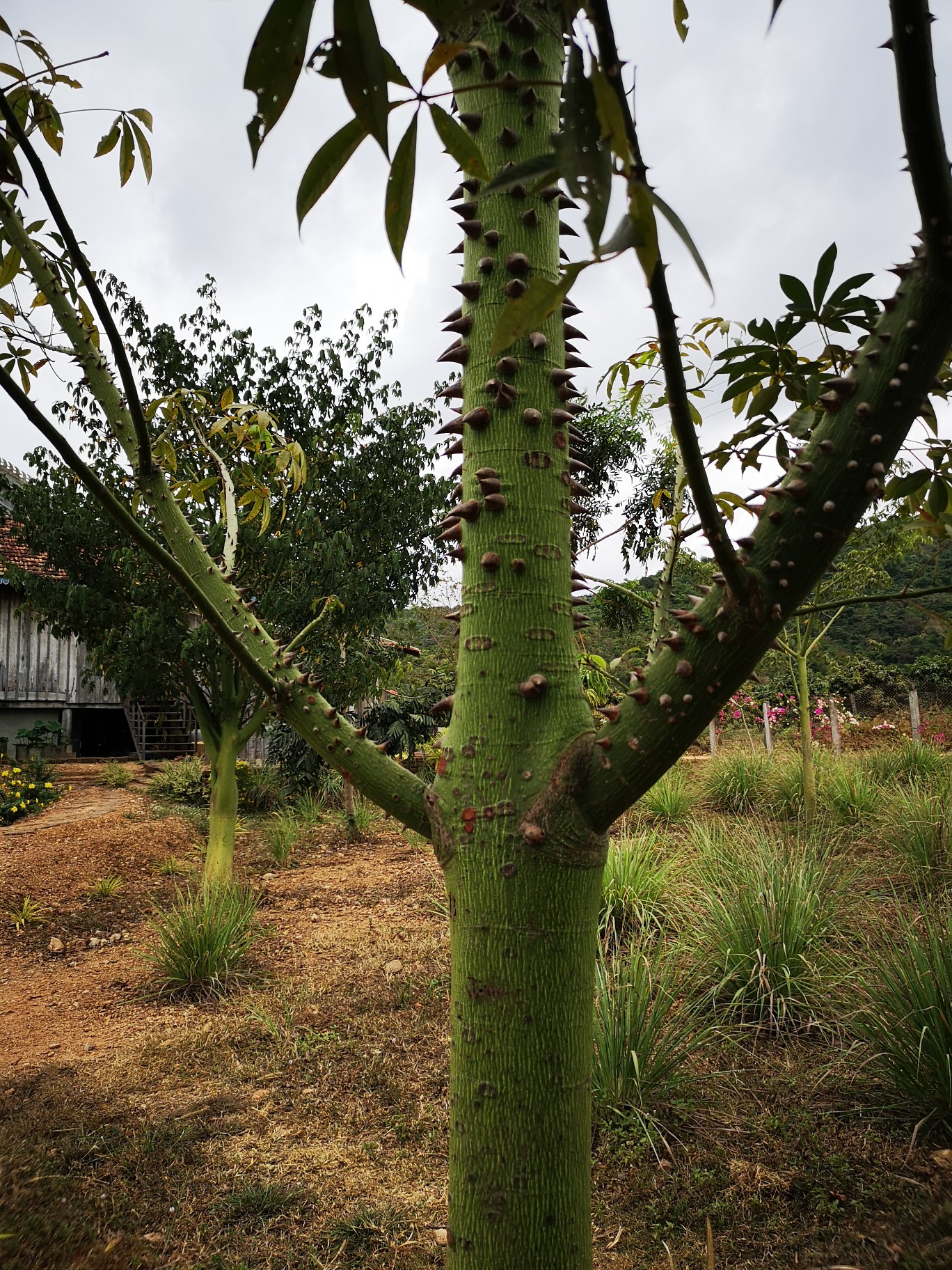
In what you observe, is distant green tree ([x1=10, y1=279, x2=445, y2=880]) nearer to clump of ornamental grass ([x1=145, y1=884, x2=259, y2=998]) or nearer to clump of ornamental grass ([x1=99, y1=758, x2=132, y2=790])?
clump of ornamental grass ([x1=145, y1=884, x2=259, y2=998])

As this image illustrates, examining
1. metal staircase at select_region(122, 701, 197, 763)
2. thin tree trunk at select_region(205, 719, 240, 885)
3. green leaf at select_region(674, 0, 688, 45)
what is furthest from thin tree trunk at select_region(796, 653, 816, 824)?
metal staircase at select_region(122, 701, 197, 763)

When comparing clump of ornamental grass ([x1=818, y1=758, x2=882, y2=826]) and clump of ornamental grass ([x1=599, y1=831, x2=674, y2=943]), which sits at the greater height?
clump of ornamental grass ([x1=818, y1=758, x2=882, y2=826])

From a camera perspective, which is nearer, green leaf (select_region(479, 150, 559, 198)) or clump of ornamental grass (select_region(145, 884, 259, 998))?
green leaf (select_region(479, 150, 559, 198))

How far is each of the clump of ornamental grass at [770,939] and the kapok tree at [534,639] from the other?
301 centimetres

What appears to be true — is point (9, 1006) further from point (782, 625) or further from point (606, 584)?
point (782, 625)

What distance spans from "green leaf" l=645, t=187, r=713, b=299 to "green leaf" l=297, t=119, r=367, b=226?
0.28m

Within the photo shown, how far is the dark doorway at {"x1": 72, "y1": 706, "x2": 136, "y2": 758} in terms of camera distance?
15.4m

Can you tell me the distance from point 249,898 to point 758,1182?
3.74 metres

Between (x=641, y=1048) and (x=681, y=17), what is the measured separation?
330 centimetres

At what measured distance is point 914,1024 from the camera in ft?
9.99

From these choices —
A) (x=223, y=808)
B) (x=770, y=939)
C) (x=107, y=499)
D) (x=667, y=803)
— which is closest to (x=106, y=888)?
(x=223, y=808)

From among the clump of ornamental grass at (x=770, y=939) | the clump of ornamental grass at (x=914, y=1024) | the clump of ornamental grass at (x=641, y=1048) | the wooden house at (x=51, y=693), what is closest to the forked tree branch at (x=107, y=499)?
the clump of ornamental grass at (x=641, y=1048)

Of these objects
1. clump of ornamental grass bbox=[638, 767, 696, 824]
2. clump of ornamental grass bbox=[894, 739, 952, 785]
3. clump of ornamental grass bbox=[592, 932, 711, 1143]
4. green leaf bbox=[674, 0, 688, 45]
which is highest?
green leaf bbox=[674, 0, 688, 45]

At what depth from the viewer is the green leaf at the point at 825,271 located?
143 centimetres
